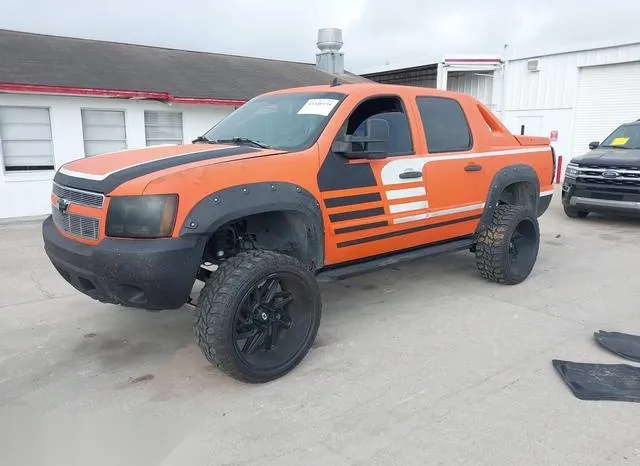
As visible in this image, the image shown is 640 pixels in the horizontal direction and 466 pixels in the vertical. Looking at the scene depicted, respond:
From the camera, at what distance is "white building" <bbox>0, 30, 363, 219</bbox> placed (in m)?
10.6

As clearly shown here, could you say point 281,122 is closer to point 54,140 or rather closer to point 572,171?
point 572,171

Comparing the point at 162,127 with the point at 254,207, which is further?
the point at 162,127

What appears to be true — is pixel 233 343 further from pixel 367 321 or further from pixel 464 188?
pixel 464 188

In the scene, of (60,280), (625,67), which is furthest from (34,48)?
(625,67)

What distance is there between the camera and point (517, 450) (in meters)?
2.82

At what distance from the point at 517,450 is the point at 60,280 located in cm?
524

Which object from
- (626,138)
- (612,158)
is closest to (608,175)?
(612,158)

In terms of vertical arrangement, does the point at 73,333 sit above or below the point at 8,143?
below

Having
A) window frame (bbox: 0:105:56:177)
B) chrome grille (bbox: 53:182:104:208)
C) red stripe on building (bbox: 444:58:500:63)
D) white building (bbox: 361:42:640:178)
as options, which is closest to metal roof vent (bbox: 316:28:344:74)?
white building (bbox: 361:42:640:178)

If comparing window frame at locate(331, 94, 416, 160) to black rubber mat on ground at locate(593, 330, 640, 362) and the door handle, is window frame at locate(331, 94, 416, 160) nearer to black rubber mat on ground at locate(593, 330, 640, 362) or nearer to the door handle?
the door handle

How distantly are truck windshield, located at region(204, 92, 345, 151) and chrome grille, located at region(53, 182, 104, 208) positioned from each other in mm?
1328

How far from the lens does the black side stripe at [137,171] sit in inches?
129

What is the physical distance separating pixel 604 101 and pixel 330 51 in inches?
380

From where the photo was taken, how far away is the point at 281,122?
4410mm
